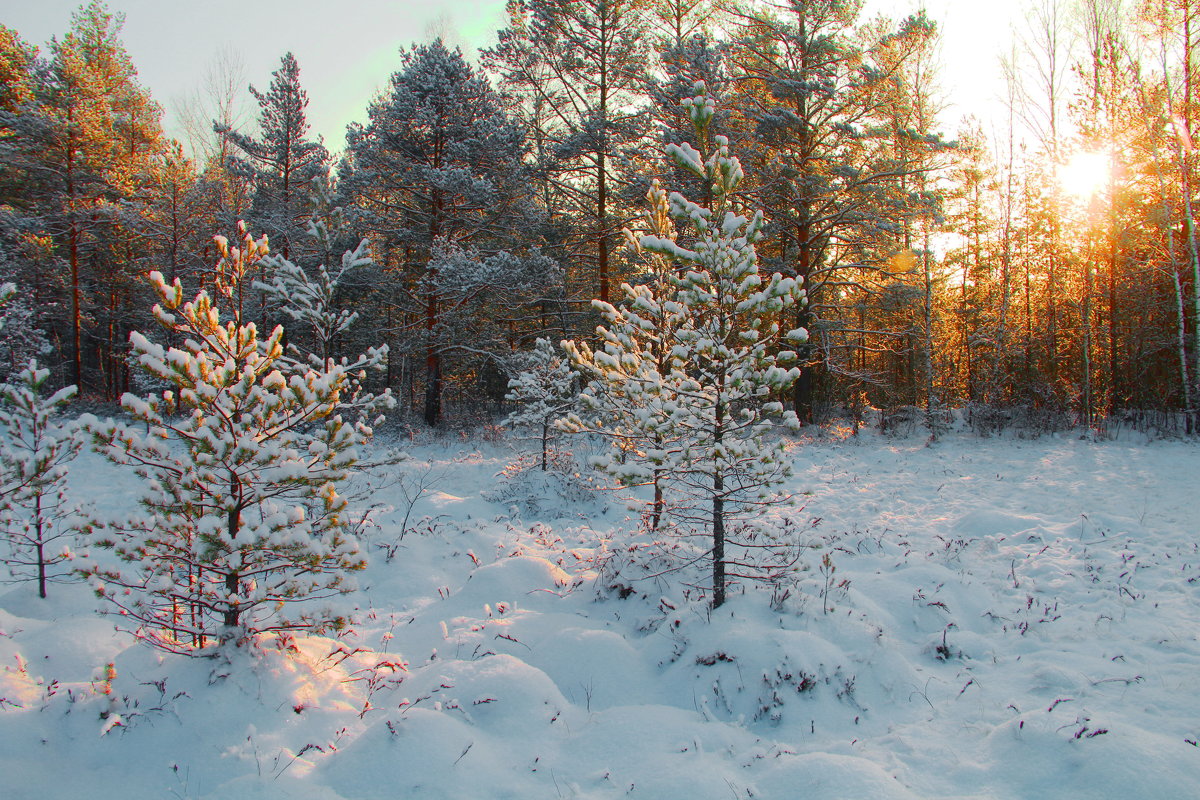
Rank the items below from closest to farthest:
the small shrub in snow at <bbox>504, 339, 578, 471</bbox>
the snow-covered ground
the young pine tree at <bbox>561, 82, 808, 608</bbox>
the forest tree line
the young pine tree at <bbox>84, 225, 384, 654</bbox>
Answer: the snow-covered ground, the young pine tree at <bbox>84, 225, 384, 654</bbox>, the young pine tree at <bbox>561, 82, 808, 608</bbox>, the small shrub in snow at <bbox>504, 339, 578, 471</bbox>, the forest tree line

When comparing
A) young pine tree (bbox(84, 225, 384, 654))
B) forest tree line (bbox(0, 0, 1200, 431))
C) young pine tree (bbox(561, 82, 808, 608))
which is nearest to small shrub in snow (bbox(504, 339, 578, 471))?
forest tree line (bbox(0, 0, 1200, 431))

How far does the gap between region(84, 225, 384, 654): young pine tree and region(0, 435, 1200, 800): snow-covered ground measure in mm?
560

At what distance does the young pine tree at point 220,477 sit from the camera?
337 cm

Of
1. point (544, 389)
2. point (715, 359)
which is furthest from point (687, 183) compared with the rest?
point (715, 359)

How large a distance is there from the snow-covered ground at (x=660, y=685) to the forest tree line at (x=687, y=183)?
8.15 m

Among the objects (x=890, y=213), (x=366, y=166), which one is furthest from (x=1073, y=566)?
(x=366, y=166)

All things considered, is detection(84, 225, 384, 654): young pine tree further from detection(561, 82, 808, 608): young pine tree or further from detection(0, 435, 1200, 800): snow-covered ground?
detection(561, 82, 808, 608): young pine tree

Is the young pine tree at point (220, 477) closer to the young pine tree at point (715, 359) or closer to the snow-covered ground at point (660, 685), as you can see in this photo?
the snow-covered ground at point (660, 685)

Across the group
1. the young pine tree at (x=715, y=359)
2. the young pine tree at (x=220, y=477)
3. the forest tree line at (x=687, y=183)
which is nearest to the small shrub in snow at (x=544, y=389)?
the forest tree line at (x=687, y=183)

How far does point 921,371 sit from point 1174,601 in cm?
1580

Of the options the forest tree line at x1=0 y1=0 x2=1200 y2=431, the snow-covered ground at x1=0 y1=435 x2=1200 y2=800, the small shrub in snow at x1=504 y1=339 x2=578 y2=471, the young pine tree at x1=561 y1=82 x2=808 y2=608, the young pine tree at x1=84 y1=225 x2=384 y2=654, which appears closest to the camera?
the snow-covered ground at x1=0 y1=435 x2=1200 y2=800

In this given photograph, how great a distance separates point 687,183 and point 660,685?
12.6 metres

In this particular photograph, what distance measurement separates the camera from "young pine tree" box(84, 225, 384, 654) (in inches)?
133

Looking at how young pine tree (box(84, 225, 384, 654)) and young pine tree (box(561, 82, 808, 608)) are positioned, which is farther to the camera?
young pine tree (box(561, 82, 808, 608))
